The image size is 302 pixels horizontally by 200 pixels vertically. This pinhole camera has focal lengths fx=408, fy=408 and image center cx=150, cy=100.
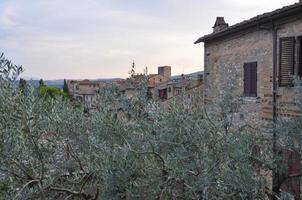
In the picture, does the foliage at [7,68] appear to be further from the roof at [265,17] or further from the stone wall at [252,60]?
the roof at [265,17]

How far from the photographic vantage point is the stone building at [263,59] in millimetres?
10203

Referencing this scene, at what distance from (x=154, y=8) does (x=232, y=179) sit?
7.84 m

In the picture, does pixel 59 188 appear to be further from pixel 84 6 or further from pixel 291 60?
pixel 291 60

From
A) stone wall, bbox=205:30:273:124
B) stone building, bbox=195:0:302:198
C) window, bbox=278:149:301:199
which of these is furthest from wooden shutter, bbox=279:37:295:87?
window, bbox=278:149:301:199

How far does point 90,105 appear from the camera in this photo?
5.94 metres

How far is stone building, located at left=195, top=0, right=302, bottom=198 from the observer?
1020 centimetres

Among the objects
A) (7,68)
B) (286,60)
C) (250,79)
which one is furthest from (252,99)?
(7,68)

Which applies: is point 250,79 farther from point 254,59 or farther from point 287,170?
point 287,170

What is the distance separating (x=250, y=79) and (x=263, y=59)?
3.02 feet

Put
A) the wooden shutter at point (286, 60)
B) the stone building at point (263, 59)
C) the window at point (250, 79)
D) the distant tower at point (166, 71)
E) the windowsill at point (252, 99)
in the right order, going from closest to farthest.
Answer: the stone building at point (263, 59)
the wooden shutter at point (286, 60)
the windowsill at point (252, 99)
the window at point (250, 79)
the distant tower at point (166, 71)

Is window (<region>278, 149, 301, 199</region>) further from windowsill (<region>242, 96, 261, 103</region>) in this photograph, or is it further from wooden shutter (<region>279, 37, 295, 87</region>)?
windowsill (<region>242, 96, 261, 103</region>)

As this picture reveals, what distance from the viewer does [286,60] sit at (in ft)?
34.5

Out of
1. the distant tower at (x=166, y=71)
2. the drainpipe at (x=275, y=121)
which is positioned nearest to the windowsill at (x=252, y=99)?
the drainpipe at (x=275, y=121)

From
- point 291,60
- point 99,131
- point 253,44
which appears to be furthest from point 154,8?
point 99,131
